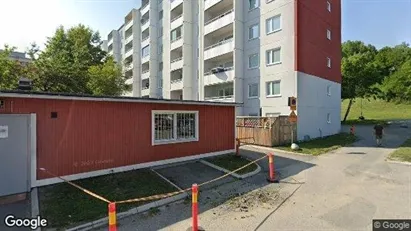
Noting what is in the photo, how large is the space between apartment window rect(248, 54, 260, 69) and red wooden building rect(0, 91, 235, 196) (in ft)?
45.0

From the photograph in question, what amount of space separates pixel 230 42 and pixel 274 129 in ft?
39.8

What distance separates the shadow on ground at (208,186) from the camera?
22.4 ft

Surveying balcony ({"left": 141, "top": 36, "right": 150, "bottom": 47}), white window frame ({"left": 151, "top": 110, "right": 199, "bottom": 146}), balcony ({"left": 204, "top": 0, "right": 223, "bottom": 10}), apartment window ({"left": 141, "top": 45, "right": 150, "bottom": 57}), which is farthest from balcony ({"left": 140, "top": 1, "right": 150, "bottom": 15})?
white window frame ({"left": 151, "top": 110, "right": 199, "bottom": 146})

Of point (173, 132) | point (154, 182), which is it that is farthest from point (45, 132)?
point (173, 132)

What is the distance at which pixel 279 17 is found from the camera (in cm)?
2406

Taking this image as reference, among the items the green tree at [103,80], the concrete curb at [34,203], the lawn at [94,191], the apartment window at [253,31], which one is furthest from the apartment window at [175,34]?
the concrete curb at [34,203]

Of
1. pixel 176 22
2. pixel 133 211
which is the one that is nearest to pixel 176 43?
pixel 176 22

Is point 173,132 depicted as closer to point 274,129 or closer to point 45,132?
point 45,132

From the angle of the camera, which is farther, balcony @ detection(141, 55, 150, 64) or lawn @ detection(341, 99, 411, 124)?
lawn @ detection(341, 99, 411, 124)

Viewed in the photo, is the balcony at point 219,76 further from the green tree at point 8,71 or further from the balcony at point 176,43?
the green tree at point 8,71

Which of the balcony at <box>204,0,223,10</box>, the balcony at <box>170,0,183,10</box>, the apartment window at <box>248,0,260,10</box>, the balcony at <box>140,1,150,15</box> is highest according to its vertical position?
the balcony at <box>140,1,150,15</box>

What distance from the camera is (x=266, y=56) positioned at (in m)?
25.1

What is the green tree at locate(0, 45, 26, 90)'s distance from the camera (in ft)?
75.4

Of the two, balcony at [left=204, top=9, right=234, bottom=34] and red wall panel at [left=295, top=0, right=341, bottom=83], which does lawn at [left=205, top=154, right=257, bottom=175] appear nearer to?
red wall panel at [left=295, top=0, right=341, bottom=83]
